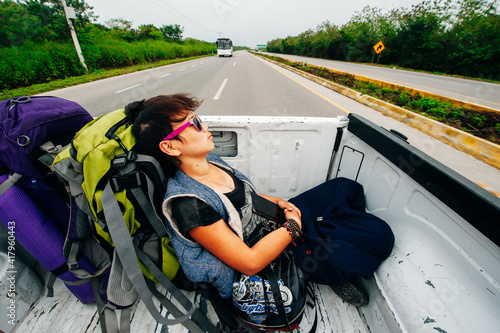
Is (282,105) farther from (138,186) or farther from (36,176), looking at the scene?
(36,176)

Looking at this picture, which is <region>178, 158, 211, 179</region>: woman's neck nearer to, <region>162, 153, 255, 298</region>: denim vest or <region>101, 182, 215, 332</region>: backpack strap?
<region>162, 153, 255, 298</region>: denim vest

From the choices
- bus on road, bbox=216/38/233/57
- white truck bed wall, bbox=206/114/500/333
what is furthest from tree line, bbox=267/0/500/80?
white truck bed wall, bbox=206/114/500/333

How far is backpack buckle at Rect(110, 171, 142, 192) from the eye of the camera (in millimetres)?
983

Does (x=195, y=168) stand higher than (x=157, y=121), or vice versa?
(x=157, y=121)

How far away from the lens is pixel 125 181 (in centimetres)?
99

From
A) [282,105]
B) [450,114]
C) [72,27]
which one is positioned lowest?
[282,105]

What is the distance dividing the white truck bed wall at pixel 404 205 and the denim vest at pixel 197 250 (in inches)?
25.9

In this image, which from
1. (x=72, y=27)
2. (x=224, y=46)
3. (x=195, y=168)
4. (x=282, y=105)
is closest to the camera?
(x=195, y=168)

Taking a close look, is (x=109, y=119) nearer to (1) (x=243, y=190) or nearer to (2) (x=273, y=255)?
(1) (x=243, y=190)

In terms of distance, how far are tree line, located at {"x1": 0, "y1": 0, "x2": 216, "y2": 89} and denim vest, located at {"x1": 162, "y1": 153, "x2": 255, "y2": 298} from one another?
12249mm

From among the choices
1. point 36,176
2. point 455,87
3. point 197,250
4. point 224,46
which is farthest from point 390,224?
point 224,46

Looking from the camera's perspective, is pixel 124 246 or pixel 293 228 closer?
pixel 124 246

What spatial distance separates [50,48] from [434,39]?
31.0 meters

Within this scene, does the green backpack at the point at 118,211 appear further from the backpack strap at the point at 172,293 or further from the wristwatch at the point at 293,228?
the wristwatch at the point at 293,228
